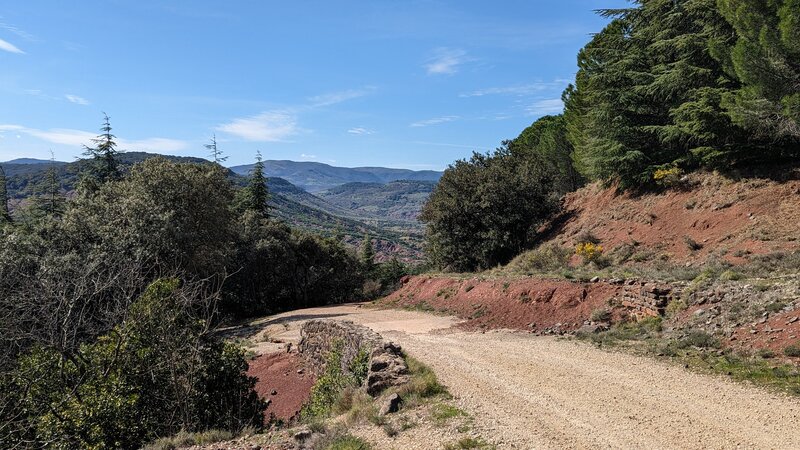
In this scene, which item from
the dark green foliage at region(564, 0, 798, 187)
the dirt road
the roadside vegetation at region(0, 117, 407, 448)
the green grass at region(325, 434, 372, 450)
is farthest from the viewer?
the dark green foliage at region(564, 0, 798, 187)

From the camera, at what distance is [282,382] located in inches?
623

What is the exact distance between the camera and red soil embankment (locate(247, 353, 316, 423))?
13.5 m

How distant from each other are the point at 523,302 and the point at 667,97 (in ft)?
54.6

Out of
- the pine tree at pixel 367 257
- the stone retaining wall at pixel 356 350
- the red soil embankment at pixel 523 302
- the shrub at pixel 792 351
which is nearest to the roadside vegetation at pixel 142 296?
the pine tree at pixel 367 257

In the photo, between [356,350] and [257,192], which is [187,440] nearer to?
[356,350]

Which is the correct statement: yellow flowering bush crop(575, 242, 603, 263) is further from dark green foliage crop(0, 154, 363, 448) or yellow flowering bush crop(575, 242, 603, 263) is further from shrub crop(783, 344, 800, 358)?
dark green foliage crop(0, 154, 363, 448)

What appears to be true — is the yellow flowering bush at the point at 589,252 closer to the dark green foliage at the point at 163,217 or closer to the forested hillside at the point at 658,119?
the forested hillside at the point at 658,119

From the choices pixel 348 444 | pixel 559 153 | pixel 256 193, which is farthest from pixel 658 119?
pixel 256 193

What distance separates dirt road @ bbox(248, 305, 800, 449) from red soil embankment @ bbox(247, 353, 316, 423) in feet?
13.8

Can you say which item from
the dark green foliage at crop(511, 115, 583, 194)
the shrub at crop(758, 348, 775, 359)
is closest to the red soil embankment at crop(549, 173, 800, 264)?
the shrub at crop(758, 348, 775, 359)

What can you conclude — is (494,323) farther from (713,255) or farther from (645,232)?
(645,232)

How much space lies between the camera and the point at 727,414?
7.26m

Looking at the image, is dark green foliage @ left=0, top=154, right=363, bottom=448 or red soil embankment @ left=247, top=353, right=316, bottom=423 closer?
dark green foliage @ left=0, top=154, right=363, bottom=448

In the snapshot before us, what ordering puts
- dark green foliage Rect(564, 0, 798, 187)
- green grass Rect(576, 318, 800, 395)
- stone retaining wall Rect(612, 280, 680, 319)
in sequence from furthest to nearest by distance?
dark green foliage Rect(564, 0, 798, 187)
stone retaining wall Rect(612, 280, 680, 319)
green grass Rect(576, 318, 800, 395)
